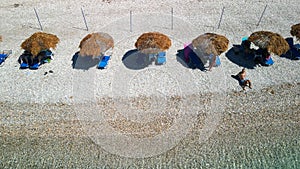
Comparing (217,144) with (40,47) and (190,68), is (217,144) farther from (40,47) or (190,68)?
(40,47)

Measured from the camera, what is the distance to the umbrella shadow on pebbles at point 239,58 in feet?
55.7

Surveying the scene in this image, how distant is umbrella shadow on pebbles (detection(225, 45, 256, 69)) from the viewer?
669 inches

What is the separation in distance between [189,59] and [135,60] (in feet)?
12.6

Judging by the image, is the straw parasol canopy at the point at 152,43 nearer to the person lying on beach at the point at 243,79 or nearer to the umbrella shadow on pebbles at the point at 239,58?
the umbrella shadow on pebbles at the point at 239,58

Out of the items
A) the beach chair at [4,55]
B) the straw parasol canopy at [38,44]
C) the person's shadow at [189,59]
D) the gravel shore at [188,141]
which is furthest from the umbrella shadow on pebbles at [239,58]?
the beach chair at [4,55]

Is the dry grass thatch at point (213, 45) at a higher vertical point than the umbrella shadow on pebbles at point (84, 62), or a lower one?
higher

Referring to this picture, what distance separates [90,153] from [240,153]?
307 inches

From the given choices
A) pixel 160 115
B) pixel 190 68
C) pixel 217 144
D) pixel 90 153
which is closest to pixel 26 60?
pixel 90 153

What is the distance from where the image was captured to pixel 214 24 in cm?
2052

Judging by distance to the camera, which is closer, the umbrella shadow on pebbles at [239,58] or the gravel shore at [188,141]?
the gravel shore at [188,141]

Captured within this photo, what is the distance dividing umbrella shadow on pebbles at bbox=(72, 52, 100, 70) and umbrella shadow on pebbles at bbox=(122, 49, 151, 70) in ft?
6.80

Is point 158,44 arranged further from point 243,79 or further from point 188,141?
point 188,141

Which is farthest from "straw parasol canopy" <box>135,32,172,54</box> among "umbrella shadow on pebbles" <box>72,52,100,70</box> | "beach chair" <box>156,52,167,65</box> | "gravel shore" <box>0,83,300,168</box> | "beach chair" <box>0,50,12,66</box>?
"beach chair" <box>0,50,12,66</box>

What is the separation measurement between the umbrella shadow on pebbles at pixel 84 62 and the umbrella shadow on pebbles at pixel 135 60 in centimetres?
207
